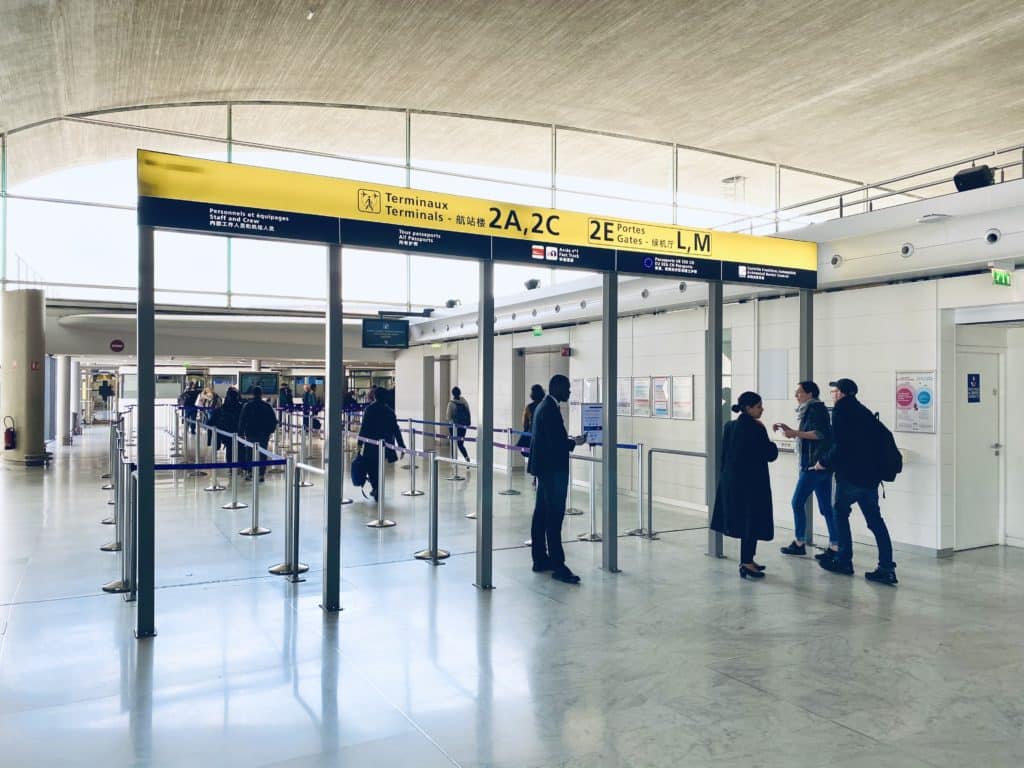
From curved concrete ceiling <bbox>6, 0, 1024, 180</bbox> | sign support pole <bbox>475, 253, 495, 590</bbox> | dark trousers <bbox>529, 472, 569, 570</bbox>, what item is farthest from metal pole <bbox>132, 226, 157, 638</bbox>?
curved concrete ceiling <bbox>6, 0, 1024, 180</bbox>

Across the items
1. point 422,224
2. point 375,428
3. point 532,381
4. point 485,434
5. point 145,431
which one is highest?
point 422,224

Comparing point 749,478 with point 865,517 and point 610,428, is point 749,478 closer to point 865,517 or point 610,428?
point 865,517

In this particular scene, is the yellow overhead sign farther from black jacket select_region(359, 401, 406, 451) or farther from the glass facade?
the glass facade

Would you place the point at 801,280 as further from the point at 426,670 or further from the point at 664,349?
the point at 426,670

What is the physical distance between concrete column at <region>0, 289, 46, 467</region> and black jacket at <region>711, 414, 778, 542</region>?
44.0 ft

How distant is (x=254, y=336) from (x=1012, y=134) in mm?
15987

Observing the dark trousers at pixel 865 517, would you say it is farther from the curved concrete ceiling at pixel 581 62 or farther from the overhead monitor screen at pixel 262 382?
the overhead monitor screen at pixel 262 382

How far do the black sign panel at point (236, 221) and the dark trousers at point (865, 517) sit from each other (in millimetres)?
4621

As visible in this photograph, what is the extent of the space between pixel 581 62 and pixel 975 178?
615 cm

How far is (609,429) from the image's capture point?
20.7 ft

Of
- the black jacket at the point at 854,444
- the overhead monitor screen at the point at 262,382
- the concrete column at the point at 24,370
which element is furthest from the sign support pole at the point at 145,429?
the overhead monitor screen at the point at 262,382

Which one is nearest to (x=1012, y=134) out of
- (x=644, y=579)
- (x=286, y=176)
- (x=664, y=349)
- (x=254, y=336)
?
(x=664, y=349)

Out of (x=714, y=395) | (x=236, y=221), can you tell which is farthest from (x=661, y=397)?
(x=236, y=221)

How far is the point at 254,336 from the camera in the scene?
56.3ft
